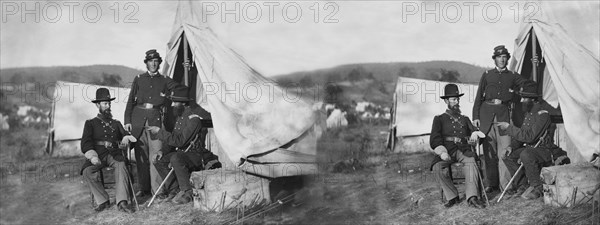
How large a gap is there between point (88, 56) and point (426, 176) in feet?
13.7

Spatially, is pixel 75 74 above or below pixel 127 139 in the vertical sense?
above

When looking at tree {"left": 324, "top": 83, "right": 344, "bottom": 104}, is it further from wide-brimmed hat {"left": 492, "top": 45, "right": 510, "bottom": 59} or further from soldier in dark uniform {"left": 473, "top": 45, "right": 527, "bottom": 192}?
wide-brimmed hat {"left": 492, "top": 45, "right": 510, "bottom": 59}

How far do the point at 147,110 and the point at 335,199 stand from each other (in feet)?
7.66

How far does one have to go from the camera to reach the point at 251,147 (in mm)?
8227

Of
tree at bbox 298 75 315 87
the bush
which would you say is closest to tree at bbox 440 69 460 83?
tree at bbox 298 75 315 87

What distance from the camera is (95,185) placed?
8.35m

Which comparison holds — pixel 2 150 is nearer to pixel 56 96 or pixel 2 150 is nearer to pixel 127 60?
pixel 56 96

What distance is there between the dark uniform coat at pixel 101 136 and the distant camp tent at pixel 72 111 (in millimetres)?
727

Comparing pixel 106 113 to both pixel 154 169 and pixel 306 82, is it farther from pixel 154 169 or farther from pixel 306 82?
pixel 306 82

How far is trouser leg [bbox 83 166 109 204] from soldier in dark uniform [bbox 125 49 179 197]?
1.61ft

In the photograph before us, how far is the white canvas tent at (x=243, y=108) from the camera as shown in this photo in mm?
8266

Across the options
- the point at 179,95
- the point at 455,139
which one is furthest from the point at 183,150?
the point at 455,139

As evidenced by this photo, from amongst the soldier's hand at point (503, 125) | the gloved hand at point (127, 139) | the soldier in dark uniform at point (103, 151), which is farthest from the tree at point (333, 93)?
the soldier in dark uniform at point (103, 151)

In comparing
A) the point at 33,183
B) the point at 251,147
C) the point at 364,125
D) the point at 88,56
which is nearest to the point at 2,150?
the point at 33,183
